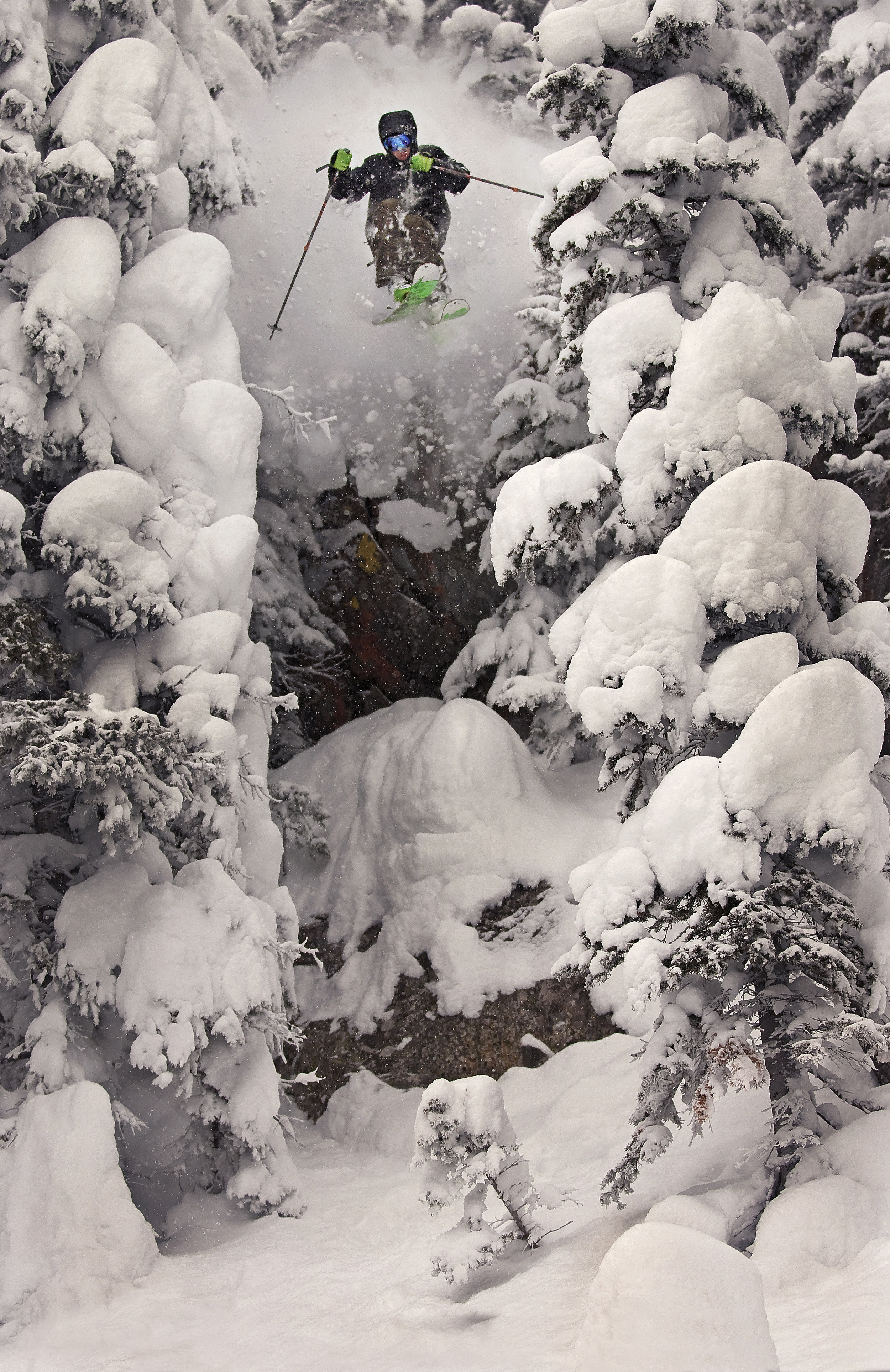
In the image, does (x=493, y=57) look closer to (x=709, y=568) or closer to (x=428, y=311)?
(x=428, y=311)

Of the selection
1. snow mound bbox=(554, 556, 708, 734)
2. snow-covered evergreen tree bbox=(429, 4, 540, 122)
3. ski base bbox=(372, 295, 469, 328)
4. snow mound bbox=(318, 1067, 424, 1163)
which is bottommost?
snow mound bbox=(318, 1067, 424, 1163)

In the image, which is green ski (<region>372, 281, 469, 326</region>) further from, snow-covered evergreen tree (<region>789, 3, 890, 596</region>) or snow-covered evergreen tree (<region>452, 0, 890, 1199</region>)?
snow-covered evergreen tree (<region>452, 0, 890, 1199</region>)

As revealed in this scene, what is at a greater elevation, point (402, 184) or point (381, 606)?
point (402, 184)

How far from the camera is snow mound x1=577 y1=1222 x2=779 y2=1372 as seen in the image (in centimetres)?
275

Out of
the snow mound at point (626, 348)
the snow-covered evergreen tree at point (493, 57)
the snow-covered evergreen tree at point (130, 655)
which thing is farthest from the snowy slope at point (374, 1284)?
the snow-covered evergreen tree at point (493, 57)

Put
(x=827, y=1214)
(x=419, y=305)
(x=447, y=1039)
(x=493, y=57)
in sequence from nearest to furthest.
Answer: (x=827, y=1214) → (x=447, y=1039) → (x=419, y=305) → (x=493, y=57)

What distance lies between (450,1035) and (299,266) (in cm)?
912

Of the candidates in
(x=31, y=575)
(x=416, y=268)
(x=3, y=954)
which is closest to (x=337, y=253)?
(x=416, y=268)

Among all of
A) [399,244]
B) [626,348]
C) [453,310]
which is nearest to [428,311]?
[453,310]

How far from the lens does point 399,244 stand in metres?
12.4

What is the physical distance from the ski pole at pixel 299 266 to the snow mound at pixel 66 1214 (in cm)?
961

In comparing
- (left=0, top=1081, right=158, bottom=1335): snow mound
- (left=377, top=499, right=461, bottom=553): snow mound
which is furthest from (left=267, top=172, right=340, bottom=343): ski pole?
(left=0, top=1081, right=158, bottom=1335): snow mound

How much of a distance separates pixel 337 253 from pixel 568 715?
303 inches

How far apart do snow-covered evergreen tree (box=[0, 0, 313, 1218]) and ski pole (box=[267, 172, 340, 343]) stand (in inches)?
117
